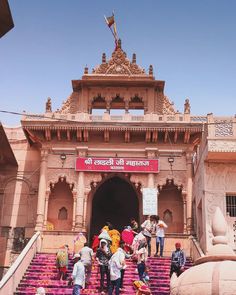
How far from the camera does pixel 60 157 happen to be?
24.5 meters

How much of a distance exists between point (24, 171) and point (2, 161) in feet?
3.66

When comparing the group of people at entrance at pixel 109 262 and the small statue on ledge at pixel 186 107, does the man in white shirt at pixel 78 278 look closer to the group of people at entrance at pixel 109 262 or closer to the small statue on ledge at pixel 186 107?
the group of people at entrance at pixel 109 262

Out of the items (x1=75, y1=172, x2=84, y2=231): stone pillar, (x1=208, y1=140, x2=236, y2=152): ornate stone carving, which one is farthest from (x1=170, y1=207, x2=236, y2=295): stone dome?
(x1=75, y1=172, x2=84, y2=231): stone pillar

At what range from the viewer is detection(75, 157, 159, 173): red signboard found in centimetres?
2391

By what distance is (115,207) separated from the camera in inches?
1219

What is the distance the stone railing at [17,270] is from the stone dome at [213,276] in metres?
8.15

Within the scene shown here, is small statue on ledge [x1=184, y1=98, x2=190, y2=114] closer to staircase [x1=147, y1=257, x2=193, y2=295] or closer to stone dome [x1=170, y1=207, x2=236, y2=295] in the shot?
staircase [x1=147, y1=257, x2=193, y2=295]

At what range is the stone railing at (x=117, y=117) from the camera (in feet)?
79.9

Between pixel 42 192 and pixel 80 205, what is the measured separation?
1768mm

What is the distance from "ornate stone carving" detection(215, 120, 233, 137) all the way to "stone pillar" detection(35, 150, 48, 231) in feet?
28.4

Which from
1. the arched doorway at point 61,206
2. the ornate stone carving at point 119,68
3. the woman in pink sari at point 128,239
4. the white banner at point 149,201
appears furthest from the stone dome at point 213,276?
the ornate stone carving at point 119,68

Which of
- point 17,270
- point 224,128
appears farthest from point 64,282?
point 224,128

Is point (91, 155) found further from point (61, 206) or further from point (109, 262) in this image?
point (109, 262)

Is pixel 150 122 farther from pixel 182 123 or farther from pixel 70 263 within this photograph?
pixel 70 263
